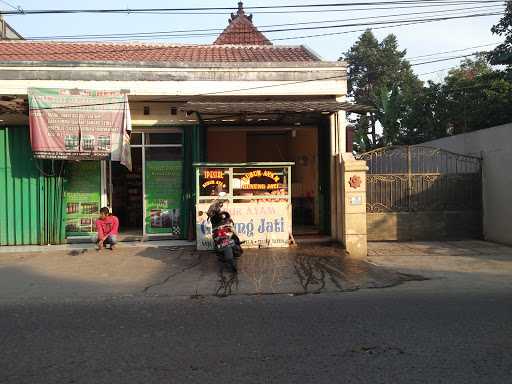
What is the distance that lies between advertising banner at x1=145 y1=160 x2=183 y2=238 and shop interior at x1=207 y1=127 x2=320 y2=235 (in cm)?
200

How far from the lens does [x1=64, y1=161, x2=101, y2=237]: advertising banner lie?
1283 cm

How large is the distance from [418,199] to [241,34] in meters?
15.0

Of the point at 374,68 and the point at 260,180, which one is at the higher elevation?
the point at 374,68

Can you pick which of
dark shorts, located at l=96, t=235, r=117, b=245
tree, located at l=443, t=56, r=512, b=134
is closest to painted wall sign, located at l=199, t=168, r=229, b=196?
dark shorts, located at l=96, t=235, r=117, b=245

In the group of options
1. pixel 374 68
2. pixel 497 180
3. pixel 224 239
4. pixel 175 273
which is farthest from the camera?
pixel 374 68

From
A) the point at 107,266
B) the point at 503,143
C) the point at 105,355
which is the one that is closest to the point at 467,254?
the point at 503,143

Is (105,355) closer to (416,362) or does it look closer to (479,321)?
(416,362)

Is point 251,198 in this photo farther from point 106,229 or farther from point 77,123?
point 77,123

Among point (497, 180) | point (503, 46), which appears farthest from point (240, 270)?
point (503, 46)

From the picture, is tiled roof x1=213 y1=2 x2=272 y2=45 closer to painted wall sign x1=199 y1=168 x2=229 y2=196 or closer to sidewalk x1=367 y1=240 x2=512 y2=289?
painted wall sign x1=199 y1=168 x2=229 y2=196

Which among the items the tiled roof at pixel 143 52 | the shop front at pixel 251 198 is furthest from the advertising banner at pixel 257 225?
the tiled roof at pixel 143 52

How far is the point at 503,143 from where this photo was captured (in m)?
13.0

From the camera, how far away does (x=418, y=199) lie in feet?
44.4

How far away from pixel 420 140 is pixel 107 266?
1862 cm
